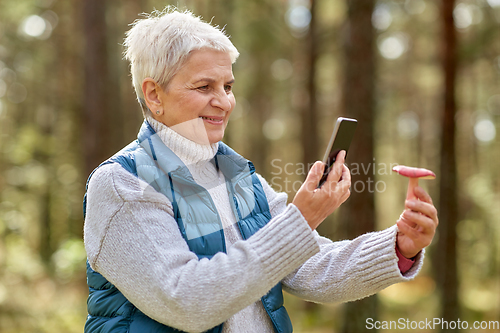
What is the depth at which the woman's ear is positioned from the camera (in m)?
1.85

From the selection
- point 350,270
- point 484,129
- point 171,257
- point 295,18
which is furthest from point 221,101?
point 484,129

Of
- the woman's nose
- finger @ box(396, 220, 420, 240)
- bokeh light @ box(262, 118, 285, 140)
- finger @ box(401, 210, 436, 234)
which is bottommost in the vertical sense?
bokeh light @ box(262, 118, 285, 140)

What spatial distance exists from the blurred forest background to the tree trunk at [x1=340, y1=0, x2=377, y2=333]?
0.01 m

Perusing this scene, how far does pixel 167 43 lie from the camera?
1.77 meters

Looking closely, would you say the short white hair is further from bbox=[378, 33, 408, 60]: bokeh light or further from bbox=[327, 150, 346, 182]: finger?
bbox=[378, 33, 408, 60]: bokeh light

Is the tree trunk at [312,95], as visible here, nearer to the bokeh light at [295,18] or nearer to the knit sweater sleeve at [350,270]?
the bokeh light at [295,18]

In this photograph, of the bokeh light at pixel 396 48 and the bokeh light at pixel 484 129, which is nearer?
the bokeh light at pixel 396 48

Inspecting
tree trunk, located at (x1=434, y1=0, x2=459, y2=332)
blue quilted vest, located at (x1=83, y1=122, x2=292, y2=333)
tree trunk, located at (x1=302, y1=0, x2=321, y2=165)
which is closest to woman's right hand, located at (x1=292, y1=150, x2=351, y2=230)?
blue quilted vest, located at (x1=83, y1=122, x2=292, y2=333)

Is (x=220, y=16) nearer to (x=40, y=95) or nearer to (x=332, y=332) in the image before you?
(x=40, y=95)

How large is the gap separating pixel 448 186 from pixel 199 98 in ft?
18.0

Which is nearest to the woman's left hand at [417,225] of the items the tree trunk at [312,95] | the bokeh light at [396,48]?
the tree trunk at [312,95]

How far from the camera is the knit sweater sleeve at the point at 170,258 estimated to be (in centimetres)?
146

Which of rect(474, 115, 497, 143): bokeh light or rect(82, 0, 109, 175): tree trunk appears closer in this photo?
rect(82, 0, 109, 175): tree trunk

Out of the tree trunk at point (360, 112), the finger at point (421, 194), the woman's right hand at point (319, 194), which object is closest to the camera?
the woman's right hand at point (319, 194)
